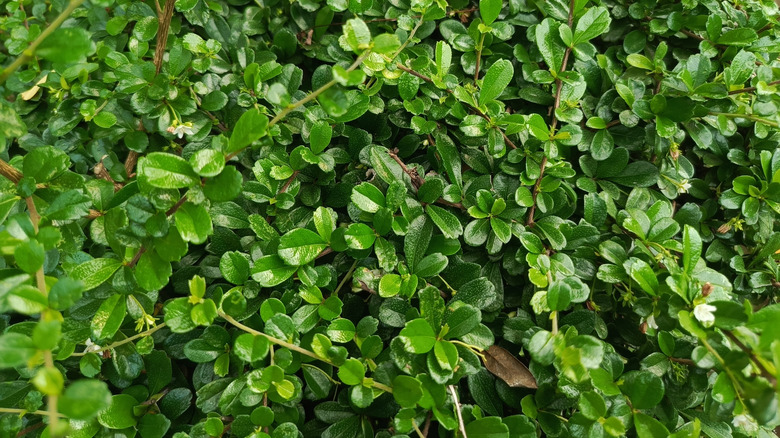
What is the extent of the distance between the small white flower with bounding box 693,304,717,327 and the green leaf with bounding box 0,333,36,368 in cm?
87

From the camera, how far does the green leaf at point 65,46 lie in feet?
1.95

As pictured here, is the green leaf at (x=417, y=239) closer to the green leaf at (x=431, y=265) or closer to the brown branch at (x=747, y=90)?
the green leaf at (x=431, y=265)

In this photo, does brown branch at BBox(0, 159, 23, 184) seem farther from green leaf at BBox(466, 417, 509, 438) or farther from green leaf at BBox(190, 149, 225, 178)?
green leaf at BBox(466, 417, 509, 438)

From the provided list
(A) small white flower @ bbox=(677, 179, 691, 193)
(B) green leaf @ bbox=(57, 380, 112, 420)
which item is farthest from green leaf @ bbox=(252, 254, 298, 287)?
(A) small white flower @ bbox=(677, 179, 691, 193)

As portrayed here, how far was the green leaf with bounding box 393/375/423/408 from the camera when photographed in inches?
29.1

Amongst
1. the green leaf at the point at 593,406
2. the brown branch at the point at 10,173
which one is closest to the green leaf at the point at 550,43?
the green leaf at the point at 593,406

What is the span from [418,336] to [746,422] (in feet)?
1.73

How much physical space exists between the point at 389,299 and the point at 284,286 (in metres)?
0.20

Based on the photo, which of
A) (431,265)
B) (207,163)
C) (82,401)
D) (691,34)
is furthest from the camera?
(691,34)

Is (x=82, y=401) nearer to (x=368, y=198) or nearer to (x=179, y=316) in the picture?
(x=179, y=316)

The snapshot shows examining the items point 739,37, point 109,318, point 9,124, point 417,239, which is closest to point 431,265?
point 417,239

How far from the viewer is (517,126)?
3.22 ft

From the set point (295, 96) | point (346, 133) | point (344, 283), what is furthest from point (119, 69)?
point (344, 283)

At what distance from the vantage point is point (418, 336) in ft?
2.56
